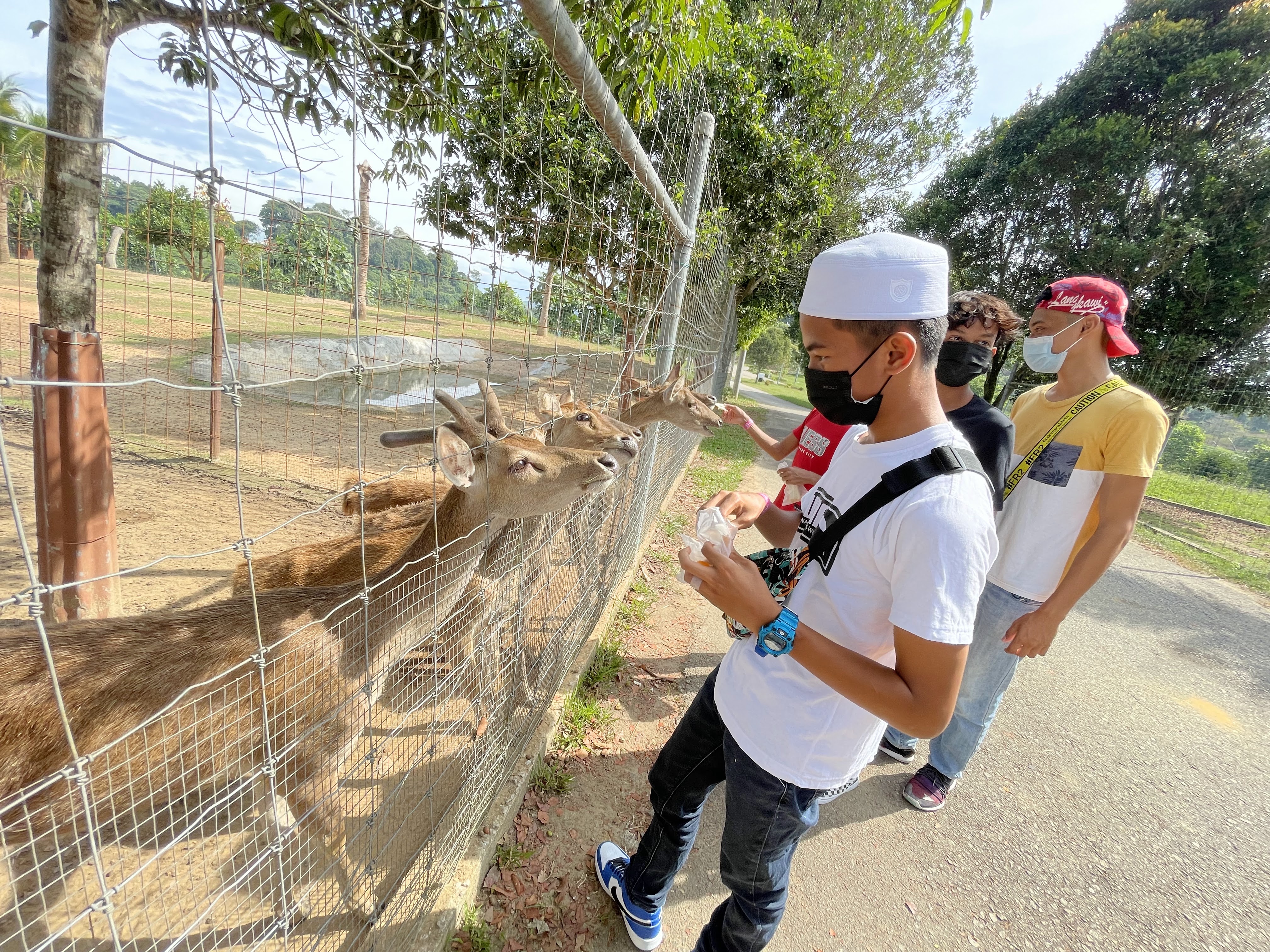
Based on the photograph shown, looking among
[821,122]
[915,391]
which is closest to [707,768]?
[915,391]

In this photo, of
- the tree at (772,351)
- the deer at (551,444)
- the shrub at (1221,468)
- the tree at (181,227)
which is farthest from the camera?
the tree at (772,351)

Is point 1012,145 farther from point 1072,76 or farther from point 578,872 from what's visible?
point 578,872

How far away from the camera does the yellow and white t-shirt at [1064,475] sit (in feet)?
8.62

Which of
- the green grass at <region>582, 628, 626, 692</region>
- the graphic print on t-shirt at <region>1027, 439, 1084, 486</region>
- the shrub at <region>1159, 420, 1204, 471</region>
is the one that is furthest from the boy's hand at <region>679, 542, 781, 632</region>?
the shrub at <region>1159, 420, 1204, 471</region>

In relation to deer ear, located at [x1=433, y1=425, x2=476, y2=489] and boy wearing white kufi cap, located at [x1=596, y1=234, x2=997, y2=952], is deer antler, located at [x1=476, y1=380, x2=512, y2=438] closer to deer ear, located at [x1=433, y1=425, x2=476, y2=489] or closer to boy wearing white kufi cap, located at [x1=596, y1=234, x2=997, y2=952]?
deer ear, located at [x1=433, y1=425, x2=476, y2=489]

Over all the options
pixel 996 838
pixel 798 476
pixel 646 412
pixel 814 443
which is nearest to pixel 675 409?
pixel 646 412

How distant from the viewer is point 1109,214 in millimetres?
13172

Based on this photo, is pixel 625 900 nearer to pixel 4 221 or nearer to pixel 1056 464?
pixel 1056 464

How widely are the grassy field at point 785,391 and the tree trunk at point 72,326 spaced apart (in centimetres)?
2918

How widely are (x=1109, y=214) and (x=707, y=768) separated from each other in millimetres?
16686

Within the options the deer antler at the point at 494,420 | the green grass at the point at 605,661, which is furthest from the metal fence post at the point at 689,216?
the green grass at the point at 605,661

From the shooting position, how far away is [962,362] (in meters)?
2.77

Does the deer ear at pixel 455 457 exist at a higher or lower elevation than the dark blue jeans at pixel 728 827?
higher

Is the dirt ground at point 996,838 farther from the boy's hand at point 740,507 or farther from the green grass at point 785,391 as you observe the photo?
the green grass at point 785,391
